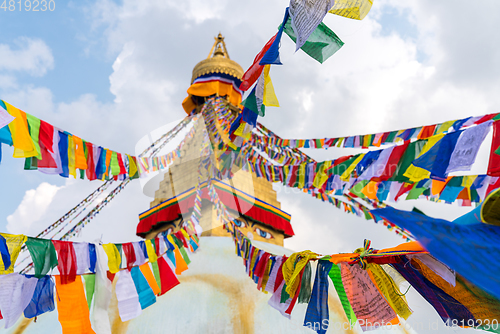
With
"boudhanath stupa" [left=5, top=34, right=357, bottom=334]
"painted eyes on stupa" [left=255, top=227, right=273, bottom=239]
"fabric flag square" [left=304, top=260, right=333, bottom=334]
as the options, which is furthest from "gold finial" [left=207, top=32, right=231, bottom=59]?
"fabric flag square" [left=304, top=260, right=333, bottom=334]

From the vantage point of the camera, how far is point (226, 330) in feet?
15.6

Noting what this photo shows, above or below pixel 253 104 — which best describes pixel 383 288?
below

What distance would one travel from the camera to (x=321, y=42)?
2.32 metres

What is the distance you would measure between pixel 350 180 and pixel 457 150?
5.25 feet

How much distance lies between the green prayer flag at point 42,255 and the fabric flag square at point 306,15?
9.06 ft

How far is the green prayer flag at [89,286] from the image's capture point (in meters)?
3.33

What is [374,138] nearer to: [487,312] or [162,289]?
[487,312]

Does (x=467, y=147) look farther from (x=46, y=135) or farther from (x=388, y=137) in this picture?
(x=46, y=135)

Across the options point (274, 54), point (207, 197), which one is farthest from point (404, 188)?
point (207, 197)

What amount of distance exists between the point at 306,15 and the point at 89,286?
3209 millimetres

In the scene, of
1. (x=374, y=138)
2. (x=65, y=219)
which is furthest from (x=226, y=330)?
(x=65, y=219)

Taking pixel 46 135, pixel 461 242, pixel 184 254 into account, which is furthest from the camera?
pixel 184 254

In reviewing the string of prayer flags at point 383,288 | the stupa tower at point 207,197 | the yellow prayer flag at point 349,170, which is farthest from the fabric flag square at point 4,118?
the stupa tower at point 207,197

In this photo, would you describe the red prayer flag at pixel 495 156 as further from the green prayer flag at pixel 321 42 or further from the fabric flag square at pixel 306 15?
the fabric flag square at pixel 306 15
